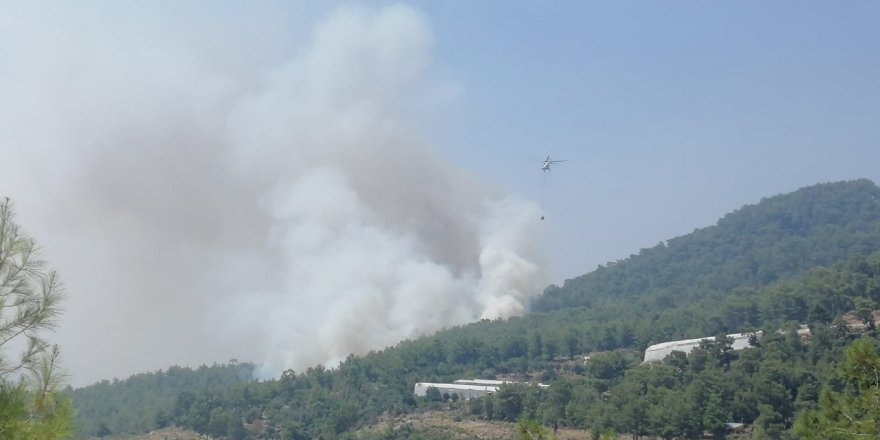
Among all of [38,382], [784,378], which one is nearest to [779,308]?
[784,378]

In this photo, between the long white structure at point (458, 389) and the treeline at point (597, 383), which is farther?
the long white structure at point (458, 389)

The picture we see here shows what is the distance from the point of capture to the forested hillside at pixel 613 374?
33938mm

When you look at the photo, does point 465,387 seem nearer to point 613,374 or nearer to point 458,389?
point 458,389

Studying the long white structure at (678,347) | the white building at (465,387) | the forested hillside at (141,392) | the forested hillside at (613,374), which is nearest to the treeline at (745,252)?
the forested hillside at (613,374)

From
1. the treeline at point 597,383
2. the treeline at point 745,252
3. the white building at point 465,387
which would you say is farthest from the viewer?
the treeline at point 745,252

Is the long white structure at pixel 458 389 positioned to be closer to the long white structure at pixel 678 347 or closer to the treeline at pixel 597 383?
the treeline at pixel 597 383

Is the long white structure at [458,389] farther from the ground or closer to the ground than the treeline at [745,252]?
closer to the ground

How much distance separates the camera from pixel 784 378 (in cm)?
3484

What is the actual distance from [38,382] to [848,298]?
4550cm

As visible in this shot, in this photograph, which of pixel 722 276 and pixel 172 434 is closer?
pixel 172 434

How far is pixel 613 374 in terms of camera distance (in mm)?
43938

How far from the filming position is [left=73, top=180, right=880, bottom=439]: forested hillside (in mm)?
33938

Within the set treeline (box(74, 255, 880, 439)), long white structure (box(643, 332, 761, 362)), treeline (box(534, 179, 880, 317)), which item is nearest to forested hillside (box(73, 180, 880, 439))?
treeline (box(74, 255, 880, 439))

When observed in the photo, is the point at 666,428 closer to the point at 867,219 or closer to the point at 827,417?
the point at 827,417
